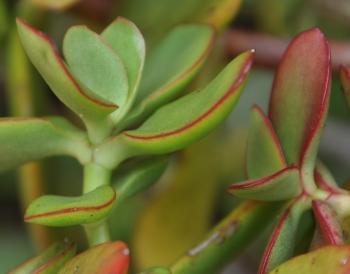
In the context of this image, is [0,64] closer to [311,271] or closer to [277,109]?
[277,109]

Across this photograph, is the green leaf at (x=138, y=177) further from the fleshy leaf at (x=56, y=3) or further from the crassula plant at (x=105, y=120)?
the fleshy leaf at (x=56, y=3)

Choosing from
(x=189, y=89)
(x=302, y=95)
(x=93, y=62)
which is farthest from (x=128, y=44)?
(x=189, y=89)

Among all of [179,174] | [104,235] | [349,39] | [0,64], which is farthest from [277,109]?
[0,64]

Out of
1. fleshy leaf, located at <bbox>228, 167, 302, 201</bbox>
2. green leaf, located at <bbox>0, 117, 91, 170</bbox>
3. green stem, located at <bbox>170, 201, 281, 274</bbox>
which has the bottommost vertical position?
green stem, located at <bbox>170, 201, 281, 274</bbox>

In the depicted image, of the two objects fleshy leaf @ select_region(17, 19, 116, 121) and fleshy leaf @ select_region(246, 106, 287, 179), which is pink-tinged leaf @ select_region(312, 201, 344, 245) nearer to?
fleshy leaf @ select_region(246, 106, 287, 179)

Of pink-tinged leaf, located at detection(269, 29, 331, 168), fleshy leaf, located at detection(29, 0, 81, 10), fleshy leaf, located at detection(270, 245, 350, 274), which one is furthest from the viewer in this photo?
fleshy leaf, located at detection(29, 0, 81, 10)

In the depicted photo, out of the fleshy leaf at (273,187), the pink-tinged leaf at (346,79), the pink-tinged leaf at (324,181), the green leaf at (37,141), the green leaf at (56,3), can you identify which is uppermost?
the green leaf at (56,3)

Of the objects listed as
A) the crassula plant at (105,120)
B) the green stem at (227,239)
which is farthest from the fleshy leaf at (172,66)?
the green stem at (227,239)

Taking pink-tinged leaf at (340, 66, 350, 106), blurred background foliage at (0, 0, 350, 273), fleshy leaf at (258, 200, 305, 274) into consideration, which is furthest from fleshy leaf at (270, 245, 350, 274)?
blurred background foliage at (0, 0, 350, 273)
